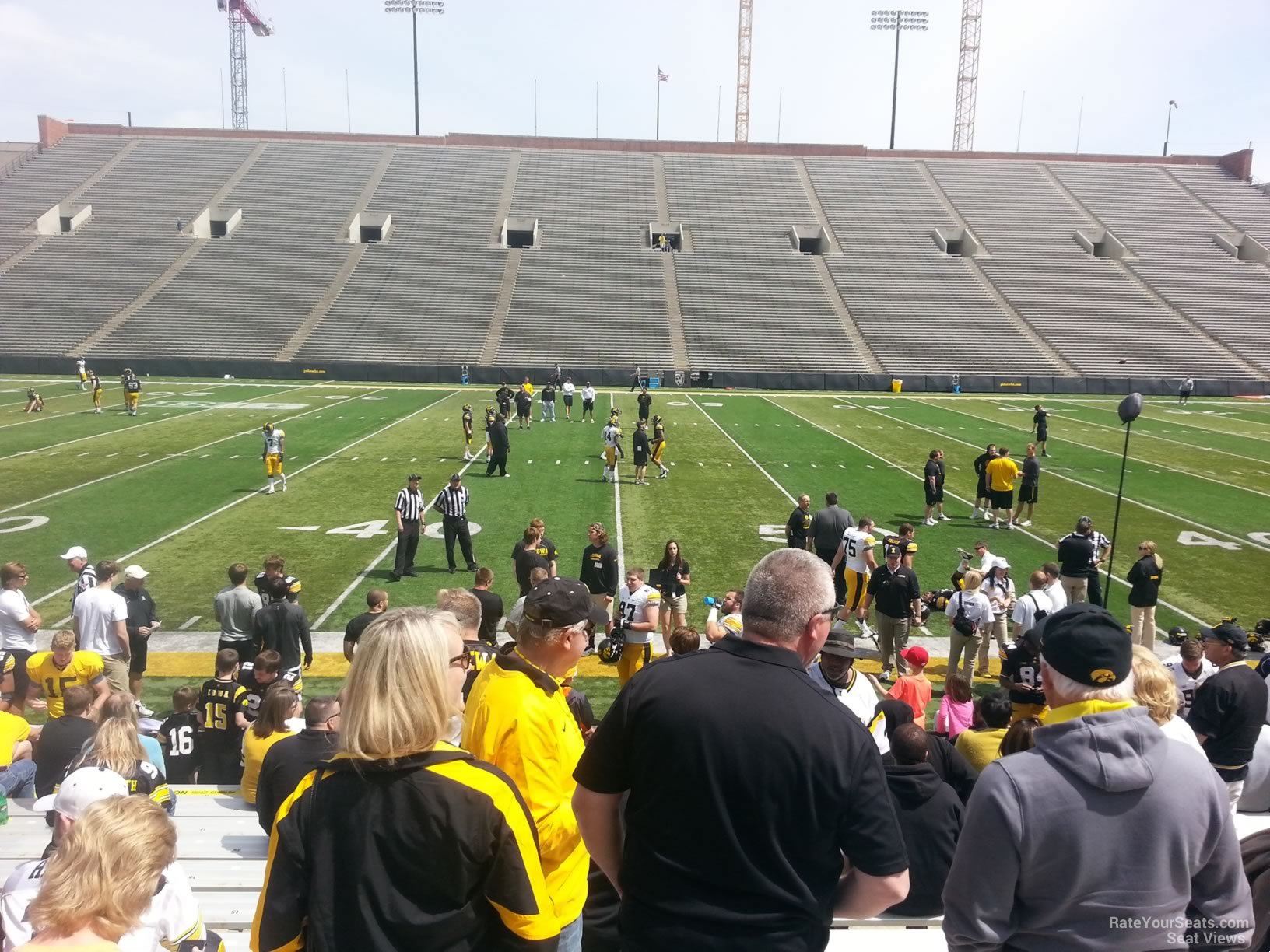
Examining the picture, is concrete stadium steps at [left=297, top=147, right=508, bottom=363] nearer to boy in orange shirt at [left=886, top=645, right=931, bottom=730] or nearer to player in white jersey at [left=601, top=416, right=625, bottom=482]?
Answer: player in white jersey at [left=601, top=416, right=625, bottom=482]

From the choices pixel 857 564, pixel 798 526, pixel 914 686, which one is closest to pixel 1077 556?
pixel 857 564

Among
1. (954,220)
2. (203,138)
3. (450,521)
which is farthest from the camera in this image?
(203,138)

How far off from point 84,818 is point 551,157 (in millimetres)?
76493

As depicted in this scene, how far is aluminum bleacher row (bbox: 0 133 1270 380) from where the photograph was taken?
49.6 m

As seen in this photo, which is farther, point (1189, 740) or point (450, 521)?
point (450, 521)

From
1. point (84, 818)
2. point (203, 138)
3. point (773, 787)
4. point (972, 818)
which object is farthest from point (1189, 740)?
point (203, 138)

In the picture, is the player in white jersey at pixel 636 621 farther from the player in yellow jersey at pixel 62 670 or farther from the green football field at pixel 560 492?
the player in yellow jersey at pixel 62 670

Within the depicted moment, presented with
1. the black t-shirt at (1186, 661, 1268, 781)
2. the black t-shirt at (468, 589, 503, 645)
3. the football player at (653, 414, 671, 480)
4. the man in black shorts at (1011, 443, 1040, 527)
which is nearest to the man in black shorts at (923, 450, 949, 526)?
the man in black shorts at (1011, 443, 1040, 527)

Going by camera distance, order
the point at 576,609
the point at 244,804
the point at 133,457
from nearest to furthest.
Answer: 1. the point at 576,609
2. the point at 244,804
3. the point at 133,457

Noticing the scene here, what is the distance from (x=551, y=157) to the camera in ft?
242

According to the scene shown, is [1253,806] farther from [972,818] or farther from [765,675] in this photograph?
[765,675]

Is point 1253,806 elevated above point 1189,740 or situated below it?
below

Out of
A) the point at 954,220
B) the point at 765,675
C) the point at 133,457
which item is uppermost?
the point at 954,220

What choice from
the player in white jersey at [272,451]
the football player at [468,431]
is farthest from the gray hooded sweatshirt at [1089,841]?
the football player at [468,431]
